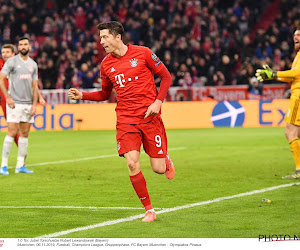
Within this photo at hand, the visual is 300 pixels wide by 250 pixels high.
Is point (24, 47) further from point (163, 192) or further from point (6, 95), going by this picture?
point (163, 192)

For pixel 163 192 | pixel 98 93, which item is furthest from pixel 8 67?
pixel 98 93

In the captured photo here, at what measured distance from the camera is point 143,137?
7.52m

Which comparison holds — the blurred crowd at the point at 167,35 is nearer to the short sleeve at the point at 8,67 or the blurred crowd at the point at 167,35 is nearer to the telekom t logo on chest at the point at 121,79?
the short sleeve at the point at 8,67

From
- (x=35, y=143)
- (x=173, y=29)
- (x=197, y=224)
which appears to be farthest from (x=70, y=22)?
(x=197, y=224)

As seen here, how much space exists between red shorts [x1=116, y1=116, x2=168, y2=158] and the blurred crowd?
17985mm

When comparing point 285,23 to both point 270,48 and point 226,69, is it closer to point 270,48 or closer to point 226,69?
point 270,48

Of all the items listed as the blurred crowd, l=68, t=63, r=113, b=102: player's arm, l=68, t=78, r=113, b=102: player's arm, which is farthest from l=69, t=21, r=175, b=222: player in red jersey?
the blurred crowd

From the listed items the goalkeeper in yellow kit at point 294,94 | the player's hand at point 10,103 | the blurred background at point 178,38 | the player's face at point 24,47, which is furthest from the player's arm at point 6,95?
the blurred background at point 178,38

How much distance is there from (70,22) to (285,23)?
32.3 feet

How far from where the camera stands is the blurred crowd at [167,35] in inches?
1071

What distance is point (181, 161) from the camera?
13.9 metres

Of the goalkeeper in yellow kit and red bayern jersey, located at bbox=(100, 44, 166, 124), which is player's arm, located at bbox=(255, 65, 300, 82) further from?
red bayern jersey, located at bbox=(100, 44, 166, 124)

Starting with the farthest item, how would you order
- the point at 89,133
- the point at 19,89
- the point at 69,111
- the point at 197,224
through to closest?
the point at 69,111, the point at 89,133, the point at 19,89, the point at 197,224

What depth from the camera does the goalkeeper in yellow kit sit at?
10500 mm
